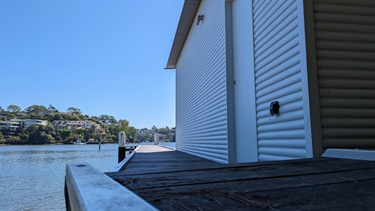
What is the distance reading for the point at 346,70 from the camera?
8.16 feet

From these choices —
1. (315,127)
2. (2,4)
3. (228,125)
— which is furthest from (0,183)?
(2,4)

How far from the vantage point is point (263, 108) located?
11.2 feet

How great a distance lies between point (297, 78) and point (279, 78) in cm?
38

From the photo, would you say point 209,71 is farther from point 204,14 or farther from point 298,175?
point 298,175

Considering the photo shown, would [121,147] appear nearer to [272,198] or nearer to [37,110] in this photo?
[272,198]

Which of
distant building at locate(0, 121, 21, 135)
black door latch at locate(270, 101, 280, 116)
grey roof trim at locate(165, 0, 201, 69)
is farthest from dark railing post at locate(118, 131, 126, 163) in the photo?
distant building at locate(0, 121, 21, 135)

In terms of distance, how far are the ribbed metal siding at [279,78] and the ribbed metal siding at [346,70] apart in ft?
0.66

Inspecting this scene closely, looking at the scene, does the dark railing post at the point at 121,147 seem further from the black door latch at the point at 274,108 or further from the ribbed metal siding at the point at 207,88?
the black door latch at the point at 274,108

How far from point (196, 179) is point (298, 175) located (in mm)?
519

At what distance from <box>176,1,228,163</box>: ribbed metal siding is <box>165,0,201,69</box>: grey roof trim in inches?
11.9

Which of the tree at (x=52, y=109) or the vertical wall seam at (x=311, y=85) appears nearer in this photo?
the vertical wall seam at (x=311, y=85)

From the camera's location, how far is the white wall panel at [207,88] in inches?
198

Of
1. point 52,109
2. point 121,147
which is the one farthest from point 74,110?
point 121,147

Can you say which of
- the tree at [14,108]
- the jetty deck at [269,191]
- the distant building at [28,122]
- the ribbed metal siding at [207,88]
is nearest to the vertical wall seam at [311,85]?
the jetty deck at [269,191]
